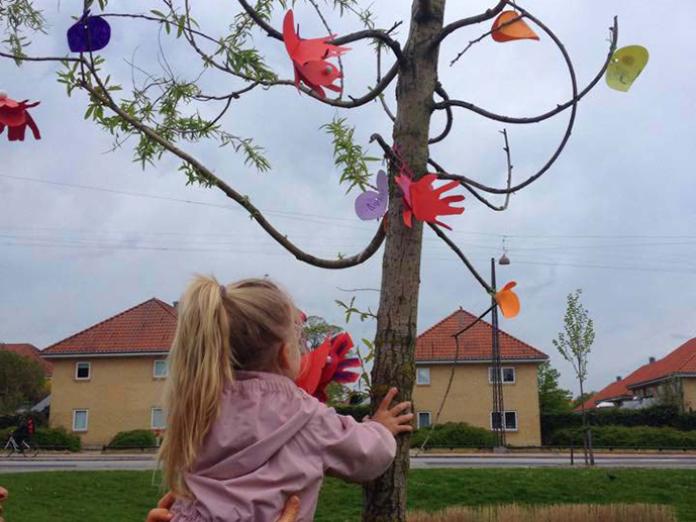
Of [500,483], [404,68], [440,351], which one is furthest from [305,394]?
[440,351]

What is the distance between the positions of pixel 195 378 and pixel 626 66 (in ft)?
4.40

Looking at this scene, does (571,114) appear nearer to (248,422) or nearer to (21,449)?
(248,422)

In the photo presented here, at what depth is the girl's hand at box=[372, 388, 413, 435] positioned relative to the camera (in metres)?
1.70

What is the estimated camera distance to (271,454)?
1.72 m

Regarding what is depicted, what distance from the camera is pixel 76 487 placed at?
10.6 meters

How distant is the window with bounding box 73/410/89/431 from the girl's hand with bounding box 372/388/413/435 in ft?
99.0

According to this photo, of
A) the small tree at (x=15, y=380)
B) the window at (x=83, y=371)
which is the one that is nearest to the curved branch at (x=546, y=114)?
the window at (x=83, y=371)

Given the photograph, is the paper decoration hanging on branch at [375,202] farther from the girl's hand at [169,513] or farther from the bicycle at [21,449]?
the bicycle at [21,449]

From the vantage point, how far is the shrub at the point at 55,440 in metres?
26.1

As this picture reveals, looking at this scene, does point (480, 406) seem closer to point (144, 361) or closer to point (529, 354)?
point (529, 354)

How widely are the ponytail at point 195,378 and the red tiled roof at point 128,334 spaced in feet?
89.5

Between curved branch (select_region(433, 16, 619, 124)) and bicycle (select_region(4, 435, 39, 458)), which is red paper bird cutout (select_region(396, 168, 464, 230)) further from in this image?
bicycle (select_region(4, 435, 39, 458))

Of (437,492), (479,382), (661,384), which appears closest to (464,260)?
(437,492)

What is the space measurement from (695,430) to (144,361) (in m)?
21.4
